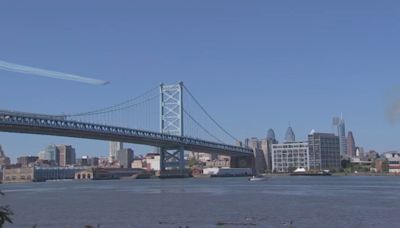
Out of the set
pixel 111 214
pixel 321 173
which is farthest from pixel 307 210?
pixel 321 173

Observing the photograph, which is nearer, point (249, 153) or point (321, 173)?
point (249, 153)

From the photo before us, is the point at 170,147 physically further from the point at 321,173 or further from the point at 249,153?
the point at 321,173

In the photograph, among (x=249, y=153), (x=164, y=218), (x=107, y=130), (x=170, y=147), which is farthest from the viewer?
(x=249, y=153)

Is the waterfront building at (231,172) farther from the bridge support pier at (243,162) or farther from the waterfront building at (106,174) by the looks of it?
the waterfront building at (106,174)

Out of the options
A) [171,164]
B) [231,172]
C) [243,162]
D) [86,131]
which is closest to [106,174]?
[243,162]

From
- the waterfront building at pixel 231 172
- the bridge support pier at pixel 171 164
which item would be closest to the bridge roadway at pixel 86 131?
the bridge support pier at pixel 171 164

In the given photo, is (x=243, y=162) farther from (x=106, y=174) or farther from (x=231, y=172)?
(x=106, y=174)
